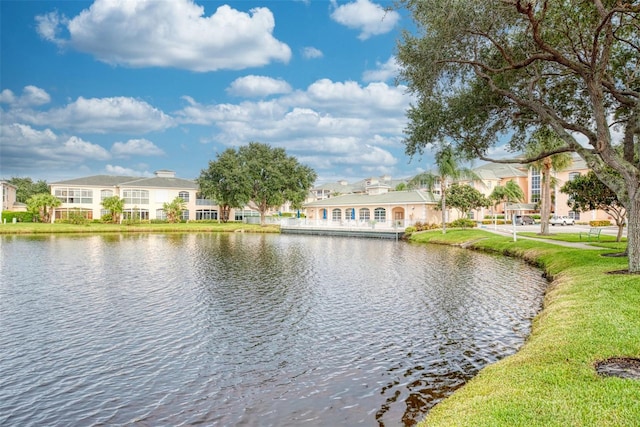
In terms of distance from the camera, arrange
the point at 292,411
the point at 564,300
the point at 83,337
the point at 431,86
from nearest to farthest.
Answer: the point at 292,411
the point at 83,337
the point at 564,300
the point at 431,86

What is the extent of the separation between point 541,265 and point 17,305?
2335 cm

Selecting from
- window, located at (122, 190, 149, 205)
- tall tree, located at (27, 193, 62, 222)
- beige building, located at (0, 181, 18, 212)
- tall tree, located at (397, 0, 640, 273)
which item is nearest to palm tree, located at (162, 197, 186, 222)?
window, located at (122, 190, 149, 205)

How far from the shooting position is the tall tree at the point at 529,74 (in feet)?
45.4

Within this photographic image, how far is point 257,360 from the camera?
31.7 feet

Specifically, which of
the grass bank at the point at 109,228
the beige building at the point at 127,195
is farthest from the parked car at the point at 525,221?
the beige building at the point at 127,195

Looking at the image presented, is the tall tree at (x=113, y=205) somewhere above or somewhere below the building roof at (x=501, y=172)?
below

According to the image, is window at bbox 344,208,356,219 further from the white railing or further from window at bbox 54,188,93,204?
window at bbox 54,188,93,204

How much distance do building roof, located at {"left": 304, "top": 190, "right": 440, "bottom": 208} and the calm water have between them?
34.5 m

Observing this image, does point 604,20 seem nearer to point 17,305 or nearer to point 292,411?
point 292,411

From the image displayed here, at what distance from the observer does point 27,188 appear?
103125 millimetres

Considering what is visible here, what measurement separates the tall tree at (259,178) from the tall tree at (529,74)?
4635 centimetres

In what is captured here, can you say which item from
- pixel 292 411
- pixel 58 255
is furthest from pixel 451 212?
pixel 292 411

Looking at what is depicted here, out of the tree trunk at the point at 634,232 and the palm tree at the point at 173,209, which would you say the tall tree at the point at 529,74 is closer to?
the tree trunk at the point at 634,232

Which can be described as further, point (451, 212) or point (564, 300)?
point (451, 212)
